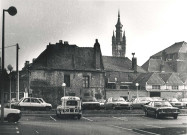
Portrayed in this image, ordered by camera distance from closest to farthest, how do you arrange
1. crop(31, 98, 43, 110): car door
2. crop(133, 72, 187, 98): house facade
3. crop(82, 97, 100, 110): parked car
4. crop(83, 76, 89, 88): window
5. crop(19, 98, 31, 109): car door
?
1. crop(19, 98, 31, 109): car door
2. crop(31, 98, 43, 110): car door
3. crop(82, 97, 100, 110): parked car
4. crop(83, 76, 89, 88): window
5. crop(133, 72, 187, 98): house facade

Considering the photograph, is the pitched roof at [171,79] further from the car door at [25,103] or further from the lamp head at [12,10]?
the lamp head at [12,10]

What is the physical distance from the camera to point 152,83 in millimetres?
76250

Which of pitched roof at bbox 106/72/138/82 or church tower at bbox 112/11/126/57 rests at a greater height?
church tower at bbox 112/11/126/57

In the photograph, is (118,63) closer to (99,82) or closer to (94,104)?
(99,82)

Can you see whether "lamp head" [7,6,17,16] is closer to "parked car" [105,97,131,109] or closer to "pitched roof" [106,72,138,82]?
"parked car" [105,97,131,109]

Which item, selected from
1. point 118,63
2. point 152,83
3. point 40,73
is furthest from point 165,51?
point 40,73

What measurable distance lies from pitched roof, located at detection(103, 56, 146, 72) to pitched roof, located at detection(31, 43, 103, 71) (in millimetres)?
20573

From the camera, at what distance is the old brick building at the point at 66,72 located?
2303 inches

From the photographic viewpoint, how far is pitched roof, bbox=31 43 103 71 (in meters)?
60.1

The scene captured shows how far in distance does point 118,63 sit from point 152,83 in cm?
1291

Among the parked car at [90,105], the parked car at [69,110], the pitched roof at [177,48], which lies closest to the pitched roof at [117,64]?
the pitched roof at [177,48]

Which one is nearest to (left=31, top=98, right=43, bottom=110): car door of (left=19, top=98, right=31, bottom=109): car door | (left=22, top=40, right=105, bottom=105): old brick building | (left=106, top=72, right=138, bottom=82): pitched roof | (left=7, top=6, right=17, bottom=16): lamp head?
(left=19, top=98, right=31, bottom=109): car door

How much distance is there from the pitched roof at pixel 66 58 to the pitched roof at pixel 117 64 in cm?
2057

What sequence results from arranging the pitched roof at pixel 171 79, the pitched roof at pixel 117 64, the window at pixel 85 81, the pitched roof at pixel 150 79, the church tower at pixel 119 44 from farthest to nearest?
the church tower at pixel 119 44 < the pitched roof at pixel 117 64 < the pitched roof at pixel 171 79 < the pitched roof at pixel 150 79 < the window at pixel 85 81
